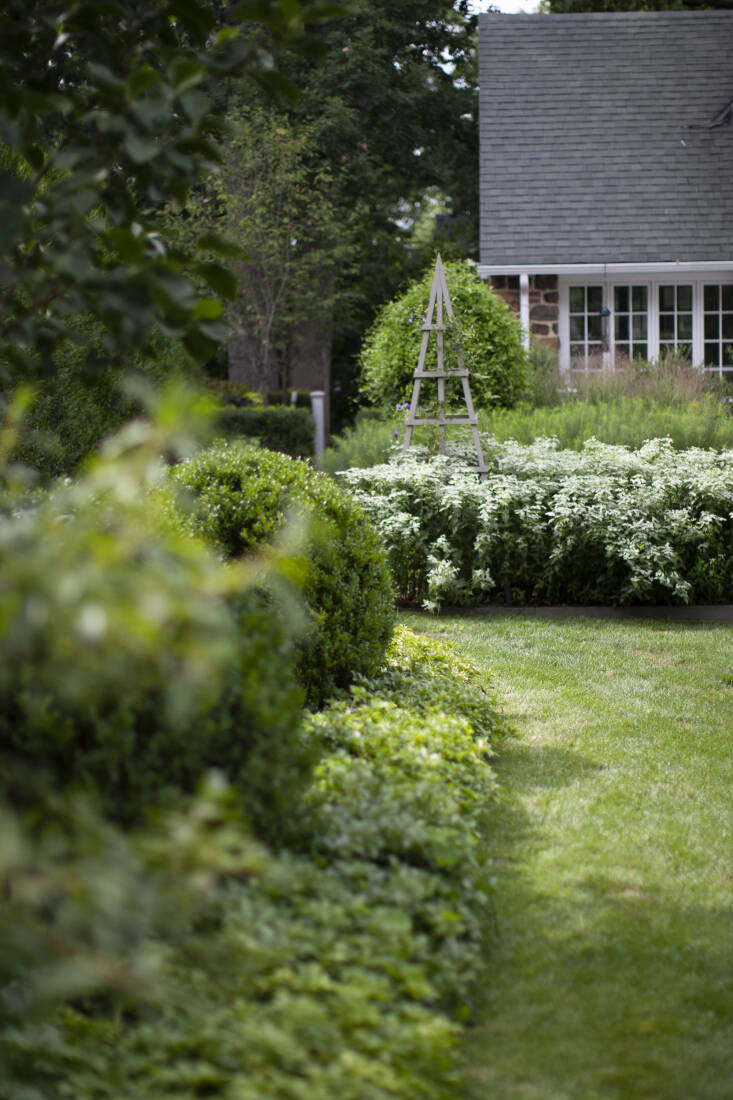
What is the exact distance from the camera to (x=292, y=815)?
249 centimetres

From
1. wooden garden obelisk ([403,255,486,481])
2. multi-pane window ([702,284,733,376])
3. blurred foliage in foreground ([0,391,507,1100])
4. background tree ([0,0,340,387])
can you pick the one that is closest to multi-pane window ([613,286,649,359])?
multi-pane window ([702,284,733,376])

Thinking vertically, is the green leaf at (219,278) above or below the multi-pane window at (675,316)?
below

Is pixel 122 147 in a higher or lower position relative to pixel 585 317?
lower

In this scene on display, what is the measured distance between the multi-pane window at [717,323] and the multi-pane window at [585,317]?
1450 mm

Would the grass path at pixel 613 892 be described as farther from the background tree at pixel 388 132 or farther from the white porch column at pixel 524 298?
the background tree at pixel 388 132

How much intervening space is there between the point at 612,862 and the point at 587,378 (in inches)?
362

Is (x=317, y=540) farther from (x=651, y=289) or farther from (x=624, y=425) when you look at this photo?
(x=651, y=289)

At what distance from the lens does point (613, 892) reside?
312 cm

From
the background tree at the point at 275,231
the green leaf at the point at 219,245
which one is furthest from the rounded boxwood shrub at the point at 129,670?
the background tree at the point at 275,231

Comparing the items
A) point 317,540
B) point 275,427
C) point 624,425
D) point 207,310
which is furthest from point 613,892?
point 275,427

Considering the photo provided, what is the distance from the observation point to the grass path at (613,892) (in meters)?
2.34

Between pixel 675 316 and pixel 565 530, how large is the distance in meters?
8.51

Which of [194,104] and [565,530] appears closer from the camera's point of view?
[194,104]

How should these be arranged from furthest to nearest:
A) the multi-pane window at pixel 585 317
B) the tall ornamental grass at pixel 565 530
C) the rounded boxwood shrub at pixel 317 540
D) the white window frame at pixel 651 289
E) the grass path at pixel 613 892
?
the multi-pane window at pixel 585 317, the white window frame at pixel 651 289, the tall ornamental grass at pixel 565 530, the rounded boxwood shrub at pixel 317 540, the grass path at pixel 613 892
